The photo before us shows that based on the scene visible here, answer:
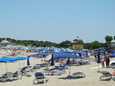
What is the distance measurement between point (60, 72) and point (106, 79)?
418cm

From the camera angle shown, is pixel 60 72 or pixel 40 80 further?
pixel 60 72

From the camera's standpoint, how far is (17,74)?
12578mm

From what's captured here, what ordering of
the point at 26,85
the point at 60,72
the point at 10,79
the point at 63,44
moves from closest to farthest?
the point at 26,85 < the point at 10,79 < the point at 60,72 < the point at 63,44

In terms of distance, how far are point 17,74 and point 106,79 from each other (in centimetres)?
556

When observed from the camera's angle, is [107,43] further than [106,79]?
Yes

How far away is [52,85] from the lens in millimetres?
9906

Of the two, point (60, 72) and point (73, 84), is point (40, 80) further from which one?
point (60, 72)

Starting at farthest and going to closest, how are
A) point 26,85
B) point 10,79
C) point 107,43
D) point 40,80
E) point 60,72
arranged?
1. point 107,43
2. point 60,72
3. point 10,79
4. point 40,80
5. point 26,85

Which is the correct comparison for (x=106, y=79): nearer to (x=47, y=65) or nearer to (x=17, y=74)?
(x=17, y=74)

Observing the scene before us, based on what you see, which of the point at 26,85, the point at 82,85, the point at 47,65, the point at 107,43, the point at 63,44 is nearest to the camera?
the point at 82,85

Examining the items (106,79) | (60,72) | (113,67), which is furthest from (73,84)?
(113,67)

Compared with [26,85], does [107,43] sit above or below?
above

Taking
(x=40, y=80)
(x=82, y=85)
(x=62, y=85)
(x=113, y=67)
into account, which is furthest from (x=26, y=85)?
(x=113, y=67)

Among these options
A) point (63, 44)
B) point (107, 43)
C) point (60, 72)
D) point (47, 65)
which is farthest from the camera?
point (63, 44)
